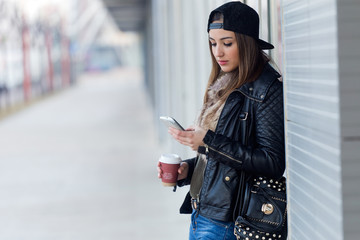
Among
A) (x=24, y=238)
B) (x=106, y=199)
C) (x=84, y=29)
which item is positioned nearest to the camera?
(x=24, y=238)

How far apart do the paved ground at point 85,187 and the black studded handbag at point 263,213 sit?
133 inches

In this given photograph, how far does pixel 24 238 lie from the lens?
5.59 meters

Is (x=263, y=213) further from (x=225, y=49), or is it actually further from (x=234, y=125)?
(x=225, y=49)

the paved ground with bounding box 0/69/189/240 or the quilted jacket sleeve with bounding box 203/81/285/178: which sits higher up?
the quilted jacket sleeve with bounding box 203/81/285/178

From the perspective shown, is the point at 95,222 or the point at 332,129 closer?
the point at 332,129

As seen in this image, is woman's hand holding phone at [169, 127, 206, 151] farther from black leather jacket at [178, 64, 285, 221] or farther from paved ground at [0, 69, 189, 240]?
paved ground at [0, 69, 189, 240]

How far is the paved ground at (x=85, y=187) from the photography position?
5.84 m

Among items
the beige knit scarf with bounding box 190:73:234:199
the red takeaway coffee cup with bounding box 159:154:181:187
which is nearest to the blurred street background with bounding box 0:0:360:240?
the beige knit scarf with bounding box 190:73:234:199

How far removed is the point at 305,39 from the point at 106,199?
18.2 ft

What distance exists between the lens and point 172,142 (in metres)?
8.75

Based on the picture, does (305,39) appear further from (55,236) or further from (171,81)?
(171,81)

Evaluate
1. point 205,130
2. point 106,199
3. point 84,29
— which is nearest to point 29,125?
point 106,199

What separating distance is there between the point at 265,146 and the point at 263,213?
0.23m

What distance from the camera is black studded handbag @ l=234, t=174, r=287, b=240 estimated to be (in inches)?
82.9
